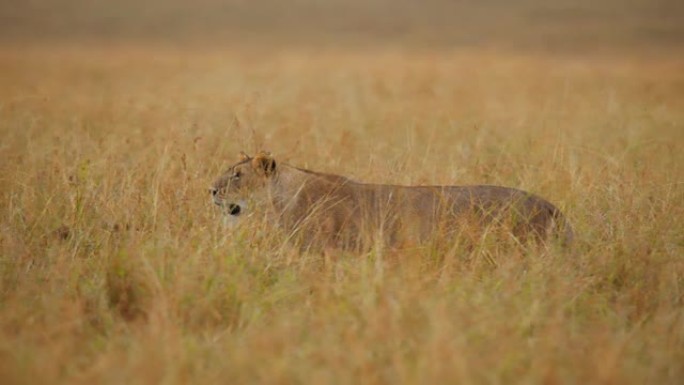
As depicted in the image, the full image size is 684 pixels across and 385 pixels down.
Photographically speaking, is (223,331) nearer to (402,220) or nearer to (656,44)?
(402,220)

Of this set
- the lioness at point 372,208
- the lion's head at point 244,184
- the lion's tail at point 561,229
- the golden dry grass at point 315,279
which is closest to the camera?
the golden dry grass at point 315,279

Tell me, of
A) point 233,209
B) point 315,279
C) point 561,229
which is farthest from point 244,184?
point 561,229

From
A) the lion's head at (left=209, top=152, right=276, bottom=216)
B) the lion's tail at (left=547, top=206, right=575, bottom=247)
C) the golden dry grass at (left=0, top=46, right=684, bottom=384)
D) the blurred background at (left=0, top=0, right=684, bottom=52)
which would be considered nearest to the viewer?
the golden dry grass at (left=0, top=46, right=684, bottom=384)

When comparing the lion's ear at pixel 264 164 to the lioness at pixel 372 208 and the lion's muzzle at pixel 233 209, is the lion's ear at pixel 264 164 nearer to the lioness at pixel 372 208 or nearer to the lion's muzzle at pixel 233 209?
the lioness at pixel 372 208

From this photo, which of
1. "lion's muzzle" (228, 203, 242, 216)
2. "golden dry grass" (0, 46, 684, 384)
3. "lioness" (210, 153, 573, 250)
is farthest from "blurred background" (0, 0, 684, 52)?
"lion's muzzle" (228, 203, 242, 216)

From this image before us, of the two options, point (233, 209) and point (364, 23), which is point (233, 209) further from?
point (364, 23)

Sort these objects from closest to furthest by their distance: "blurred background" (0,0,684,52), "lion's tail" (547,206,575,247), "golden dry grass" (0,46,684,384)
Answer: "golden dry grass" (0,46,684,384), "lion's tail" (547,206,575,247), "blurred background" (0,0,684,52)

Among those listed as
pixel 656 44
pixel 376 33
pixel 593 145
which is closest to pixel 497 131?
pixel 593 145

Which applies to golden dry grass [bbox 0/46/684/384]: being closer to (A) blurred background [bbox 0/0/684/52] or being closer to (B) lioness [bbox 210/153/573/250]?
(B) lioness [bbox 210/153/573/250]

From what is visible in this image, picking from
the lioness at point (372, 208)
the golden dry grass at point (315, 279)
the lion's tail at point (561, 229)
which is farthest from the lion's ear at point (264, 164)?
the lion's tail at point (561, 229)

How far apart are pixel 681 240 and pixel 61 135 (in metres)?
6.50

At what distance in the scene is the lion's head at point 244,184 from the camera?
6695 millimetres

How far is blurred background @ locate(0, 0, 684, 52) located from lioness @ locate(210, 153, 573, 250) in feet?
123

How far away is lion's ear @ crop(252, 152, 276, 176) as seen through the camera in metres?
6.72
